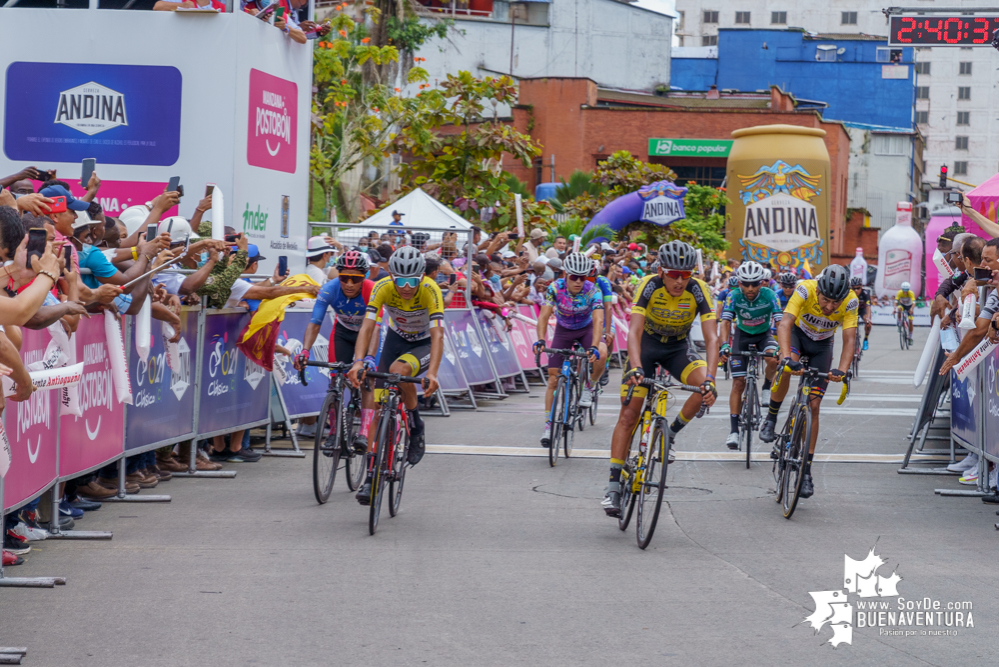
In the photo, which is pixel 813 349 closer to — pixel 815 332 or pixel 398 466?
pixel 815 332

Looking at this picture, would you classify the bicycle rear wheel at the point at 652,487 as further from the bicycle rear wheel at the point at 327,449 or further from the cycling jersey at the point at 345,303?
the cycling jersey at the point at 345,303

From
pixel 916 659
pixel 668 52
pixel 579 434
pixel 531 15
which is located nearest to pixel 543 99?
pixel 531 15

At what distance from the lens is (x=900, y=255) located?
57281 millimetres

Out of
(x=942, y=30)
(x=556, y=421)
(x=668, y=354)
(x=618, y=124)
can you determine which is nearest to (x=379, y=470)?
(x=668, y=354)

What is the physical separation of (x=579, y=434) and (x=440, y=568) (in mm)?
7419

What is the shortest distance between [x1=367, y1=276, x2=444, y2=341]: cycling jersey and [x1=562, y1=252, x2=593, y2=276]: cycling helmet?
361 centimetres

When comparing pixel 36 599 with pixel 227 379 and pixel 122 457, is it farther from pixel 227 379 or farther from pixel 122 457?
pixel 227 379

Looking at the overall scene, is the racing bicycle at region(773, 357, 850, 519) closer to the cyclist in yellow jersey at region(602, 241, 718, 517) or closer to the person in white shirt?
the cyclist in yellow jersey at region(602, 241, 718, 517)

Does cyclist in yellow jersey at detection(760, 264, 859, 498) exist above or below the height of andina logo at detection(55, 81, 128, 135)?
below

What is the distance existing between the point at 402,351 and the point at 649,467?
8.22ft

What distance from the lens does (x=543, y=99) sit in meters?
56.4

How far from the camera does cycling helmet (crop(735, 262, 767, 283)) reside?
13349mm

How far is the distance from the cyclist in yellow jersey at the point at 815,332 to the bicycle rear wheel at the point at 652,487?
5.35ft

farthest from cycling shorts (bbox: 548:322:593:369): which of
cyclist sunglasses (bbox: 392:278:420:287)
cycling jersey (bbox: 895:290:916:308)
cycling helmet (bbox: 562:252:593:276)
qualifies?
cycling jersey (bbox: 895:290:916:308)
